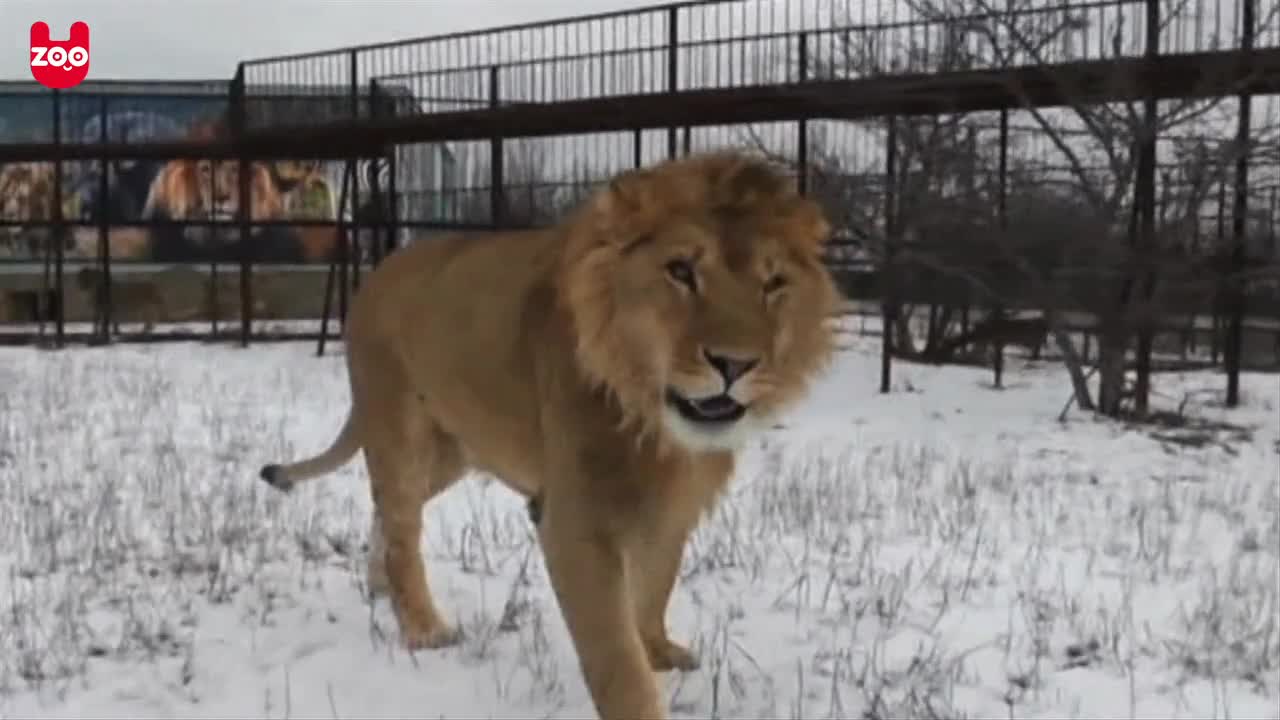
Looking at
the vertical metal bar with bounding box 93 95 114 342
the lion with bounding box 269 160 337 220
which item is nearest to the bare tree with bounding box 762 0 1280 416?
the vertical metal bar with bounding box 93 95 114 342

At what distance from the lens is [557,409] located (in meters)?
4.54

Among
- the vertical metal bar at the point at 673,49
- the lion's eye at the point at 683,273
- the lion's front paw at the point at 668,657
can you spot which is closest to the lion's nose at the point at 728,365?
the lion's eye at the point at 683,273

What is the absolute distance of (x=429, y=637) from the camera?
5.52 metres

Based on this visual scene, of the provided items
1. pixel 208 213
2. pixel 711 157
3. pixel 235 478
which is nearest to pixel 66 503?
pixel 235 478

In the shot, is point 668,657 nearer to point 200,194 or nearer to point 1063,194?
point 1063,194

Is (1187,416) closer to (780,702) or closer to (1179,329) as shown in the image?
(1179,329)

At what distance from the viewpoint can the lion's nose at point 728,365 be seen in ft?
12.7

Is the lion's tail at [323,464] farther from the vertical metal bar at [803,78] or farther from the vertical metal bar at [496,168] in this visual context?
the vertical metal bar at [496,168]

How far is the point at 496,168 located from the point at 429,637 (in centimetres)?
1136

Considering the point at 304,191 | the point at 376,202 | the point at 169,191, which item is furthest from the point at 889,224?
the point at 169,191

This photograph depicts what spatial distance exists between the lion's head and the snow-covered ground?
4.07 ft

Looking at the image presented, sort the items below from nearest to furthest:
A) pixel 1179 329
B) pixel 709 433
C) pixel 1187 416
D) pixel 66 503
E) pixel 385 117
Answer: pixel 709 433 → pixel 66 503 → pixel 1187 416 → pixel 1179 329 → pixel 385 117

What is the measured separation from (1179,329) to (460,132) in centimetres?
685

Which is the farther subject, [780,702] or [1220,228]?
[1220,228]
